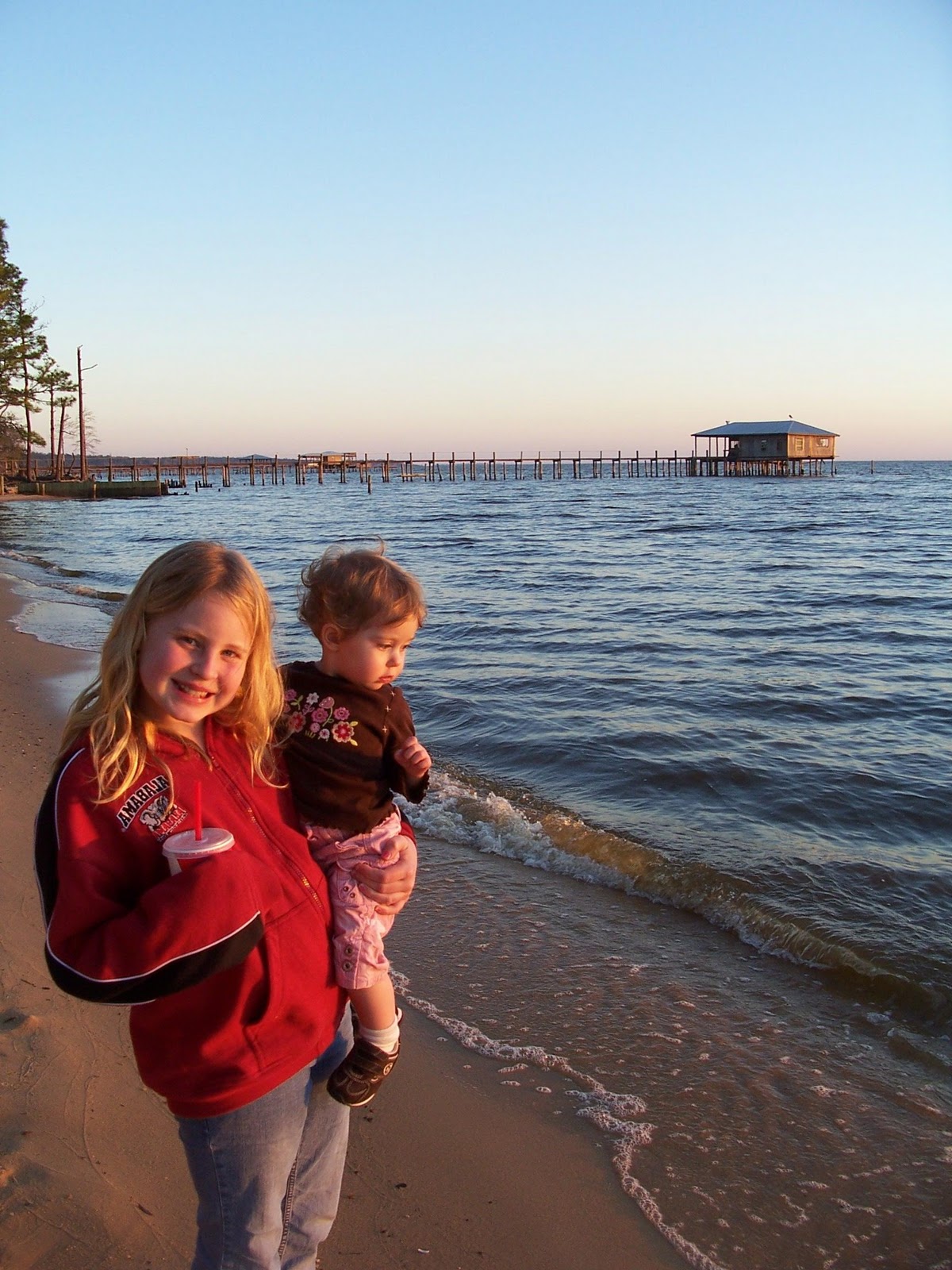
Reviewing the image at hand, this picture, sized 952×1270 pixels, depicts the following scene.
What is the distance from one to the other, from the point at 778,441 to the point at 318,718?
78735 mm

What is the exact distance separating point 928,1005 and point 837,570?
1731cm

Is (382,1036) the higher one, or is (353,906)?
(353,906)

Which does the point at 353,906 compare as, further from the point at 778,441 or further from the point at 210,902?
the point at 778,441

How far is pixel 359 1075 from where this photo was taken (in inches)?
73.6

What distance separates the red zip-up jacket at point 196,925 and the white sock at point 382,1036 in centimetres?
6

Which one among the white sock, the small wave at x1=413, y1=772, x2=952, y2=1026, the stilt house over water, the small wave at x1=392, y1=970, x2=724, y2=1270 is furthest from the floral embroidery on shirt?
the stilt house over water

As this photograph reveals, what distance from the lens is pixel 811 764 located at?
24.2 ft

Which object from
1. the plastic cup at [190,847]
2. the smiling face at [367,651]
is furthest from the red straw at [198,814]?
the smiling face at [367,651]

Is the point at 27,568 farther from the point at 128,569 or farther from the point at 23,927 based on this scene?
the point at 23,927

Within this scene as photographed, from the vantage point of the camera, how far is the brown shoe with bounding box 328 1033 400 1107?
1.86 metres

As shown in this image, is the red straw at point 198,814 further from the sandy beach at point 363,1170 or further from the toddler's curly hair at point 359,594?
the sandy beach at point 363,1170

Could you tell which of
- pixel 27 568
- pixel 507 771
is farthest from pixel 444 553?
pixel 507 771

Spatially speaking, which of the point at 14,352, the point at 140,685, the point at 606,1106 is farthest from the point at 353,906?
the point at 14,352

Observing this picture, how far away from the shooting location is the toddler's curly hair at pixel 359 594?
2.07 metres
